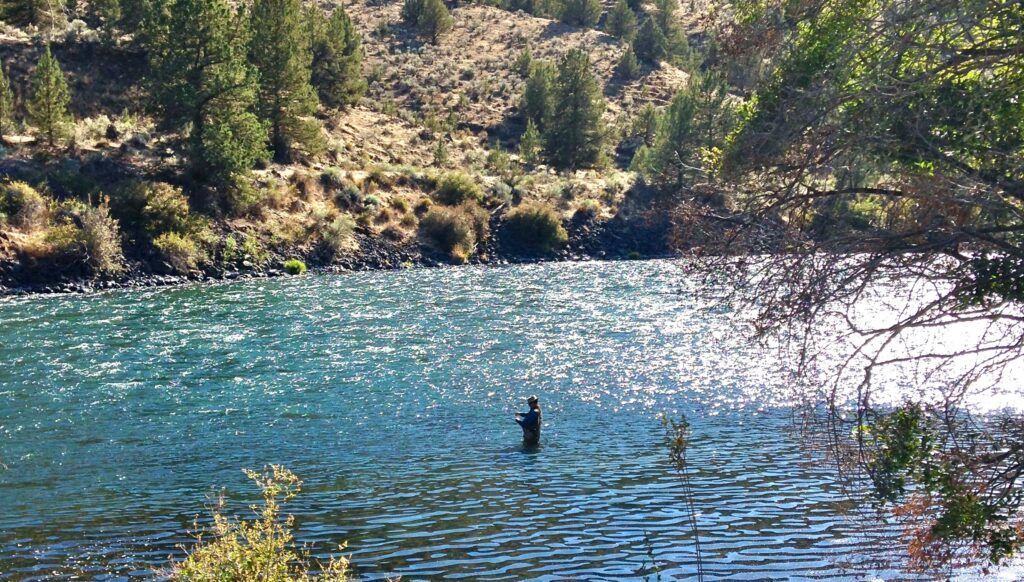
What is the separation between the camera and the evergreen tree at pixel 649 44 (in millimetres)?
99125

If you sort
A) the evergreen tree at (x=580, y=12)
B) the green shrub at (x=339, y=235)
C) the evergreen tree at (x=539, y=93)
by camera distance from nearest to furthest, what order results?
the green shrub at (x=339, y=235)
the evergreen tree at (x=539, y=93)
the evergreen tree at (x=580, y=12)

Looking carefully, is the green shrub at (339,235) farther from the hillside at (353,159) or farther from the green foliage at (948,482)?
the green foliage at (948,482)

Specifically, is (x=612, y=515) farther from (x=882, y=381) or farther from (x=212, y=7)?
(x=212, y=7)

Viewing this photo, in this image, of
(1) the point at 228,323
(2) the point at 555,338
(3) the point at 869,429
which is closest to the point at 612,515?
(3) the point at 869,429

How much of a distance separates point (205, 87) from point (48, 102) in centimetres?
772

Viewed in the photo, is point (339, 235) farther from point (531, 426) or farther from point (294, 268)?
point (531, 426)

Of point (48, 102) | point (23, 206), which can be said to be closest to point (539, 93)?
point (48, 102)

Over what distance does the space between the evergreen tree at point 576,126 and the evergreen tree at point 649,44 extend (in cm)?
2977

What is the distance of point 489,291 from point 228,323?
42.6 feet

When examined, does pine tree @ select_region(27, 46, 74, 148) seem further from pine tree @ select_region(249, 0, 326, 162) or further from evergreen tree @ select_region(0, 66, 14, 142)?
pine tree @ select_region(249, 0, 326, 162)

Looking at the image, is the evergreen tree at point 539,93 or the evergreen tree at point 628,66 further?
the evergreen tree at point 628,66

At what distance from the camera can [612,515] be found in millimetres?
13508

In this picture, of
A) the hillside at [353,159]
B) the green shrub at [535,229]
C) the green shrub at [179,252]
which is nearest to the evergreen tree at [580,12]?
the hillside at [353,159]

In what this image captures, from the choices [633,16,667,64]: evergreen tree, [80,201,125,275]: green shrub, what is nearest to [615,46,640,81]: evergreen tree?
[633,16,667,64]: evergreen tree
